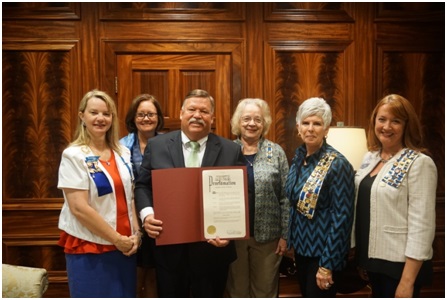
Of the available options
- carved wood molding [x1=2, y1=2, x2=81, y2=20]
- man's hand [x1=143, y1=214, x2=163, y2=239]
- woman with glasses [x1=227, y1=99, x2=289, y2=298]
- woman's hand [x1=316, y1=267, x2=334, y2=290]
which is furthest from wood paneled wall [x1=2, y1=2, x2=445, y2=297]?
woman's hand [x1=316, y1=267, x2=334, y2=290]

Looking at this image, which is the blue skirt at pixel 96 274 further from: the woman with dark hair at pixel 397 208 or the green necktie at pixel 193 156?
the woman with dark hair at pixel 397 208

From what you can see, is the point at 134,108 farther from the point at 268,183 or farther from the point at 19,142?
the point at 19,142

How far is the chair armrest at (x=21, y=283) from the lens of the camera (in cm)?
204

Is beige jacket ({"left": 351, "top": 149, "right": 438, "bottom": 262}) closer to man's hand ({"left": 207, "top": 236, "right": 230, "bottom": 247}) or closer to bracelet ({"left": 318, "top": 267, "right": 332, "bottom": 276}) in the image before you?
bracelet ({"left": 318, "top": 267, "right": 332, "bottom": 276})

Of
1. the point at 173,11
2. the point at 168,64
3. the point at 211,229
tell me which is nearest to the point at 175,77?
the point at 168,64

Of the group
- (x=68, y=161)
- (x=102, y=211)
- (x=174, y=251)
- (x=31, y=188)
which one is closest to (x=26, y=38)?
(x=31, y=188)

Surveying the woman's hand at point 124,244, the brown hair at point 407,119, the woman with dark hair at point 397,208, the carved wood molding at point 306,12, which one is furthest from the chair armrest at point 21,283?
the carved wood molding at point 306,12

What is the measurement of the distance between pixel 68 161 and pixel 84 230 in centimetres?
35

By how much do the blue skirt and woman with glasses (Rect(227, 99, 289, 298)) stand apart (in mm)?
739

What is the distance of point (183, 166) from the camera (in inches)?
79.8

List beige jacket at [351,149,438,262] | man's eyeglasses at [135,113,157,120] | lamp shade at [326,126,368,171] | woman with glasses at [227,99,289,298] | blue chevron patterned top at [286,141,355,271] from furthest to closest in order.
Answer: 1. lamp shade at [326,126,368,171]
2. man's eyeglasses at [135,113,157,120]
3. woman with glasses at [227,99,289,298]
4. blue chevron patterned top at [286,141,355,271]
5. beige jacket at [351,149,438,262]

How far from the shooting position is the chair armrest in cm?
204

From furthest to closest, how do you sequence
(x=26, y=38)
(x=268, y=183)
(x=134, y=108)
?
(x=26, y=38), (x=134, y=108), (x=268, y=183)

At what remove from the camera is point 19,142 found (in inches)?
126
